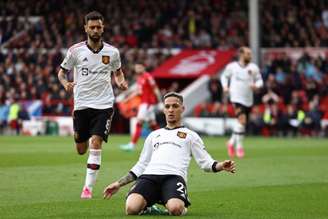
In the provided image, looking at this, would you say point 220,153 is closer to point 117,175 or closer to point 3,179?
point 117,175

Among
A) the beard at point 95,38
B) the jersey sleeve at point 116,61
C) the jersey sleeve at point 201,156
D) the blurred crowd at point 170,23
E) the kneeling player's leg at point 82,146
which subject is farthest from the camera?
the blurred crowd at point 170,23

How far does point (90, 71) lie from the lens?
1379 cm

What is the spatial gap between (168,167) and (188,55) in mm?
31953

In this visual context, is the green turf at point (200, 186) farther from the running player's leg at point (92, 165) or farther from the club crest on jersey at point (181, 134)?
the club crest on jersey at point (181, 134)

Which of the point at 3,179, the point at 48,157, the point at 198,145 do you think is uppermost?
the point at 198,145

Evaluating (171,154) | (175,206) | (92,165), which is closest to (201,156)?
(171,154)

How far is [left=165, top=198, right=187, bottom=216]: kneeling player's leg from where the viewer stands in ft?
35.4

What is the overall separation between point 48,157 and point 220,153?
4.51 metres

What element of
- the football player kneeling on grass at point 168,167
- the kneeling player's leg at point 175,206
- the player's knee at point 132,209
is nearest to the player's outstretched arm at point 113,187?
the football player kneeling on grass at point 168,167

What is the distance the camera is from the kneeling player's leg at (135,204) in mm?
10875

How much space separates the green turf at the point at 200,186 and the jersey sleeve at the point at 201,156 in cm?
56

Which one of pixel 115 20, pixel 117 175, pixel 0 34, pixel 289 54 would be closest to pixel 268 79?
pixel 289 54

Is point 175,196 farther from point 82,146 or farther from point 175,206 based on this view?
point 82,146

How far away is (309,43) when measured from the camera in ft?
132
